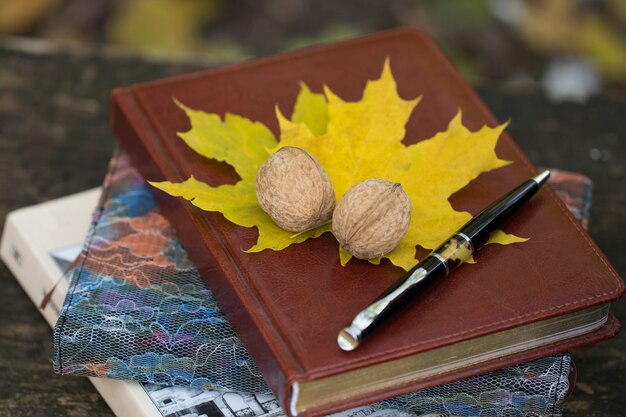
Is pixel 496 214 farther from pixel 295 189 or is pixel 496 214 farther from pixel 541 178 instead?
pixel 295 189

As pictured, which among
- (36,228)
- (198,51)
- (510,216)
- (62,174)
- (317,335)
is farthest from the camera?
(198,51)

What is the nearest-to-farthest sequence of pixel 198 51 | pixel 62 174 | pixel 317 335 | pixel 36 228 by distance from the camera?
pixel 317 335, pixel 36 228, pixel 62 174, pixel 198 51

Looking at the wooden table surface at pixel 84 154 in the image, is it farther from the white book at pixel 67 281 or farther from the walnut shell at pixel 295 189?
the walnut shell at pixel 295 189

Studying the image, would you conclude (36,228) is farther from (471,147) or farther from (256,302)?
(471,147)

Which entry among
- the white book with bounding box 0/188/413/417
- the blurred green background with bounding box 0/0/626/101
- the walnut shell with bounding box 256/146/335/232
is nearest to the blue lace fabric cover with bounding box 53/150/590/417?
the white book with bounding box 0/188/413/417

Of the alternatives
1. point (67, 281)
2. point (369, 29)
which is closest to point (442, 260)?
point (67, 281)

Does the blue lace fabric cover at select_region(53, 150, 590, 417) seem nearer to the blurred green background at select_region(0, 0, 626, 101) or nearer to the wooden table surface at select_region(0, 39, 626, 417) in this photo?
the wooden table surface at select_region(0, 39, 626, 417)

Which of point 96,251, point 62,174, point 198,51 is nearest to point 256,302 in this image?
point 96,251
